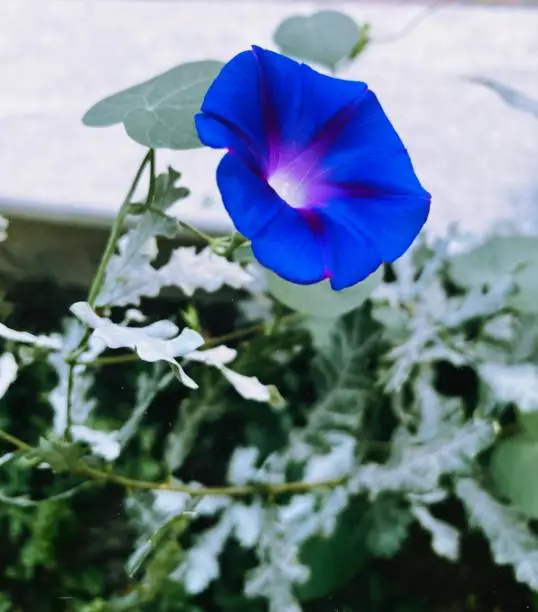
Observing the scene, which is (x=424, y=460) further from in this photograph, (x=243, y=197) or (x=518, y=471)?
(x=243, y=197)

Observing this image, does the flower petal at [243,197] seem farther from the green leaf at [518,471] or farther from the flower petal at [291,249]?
the green leaf at [518,471]

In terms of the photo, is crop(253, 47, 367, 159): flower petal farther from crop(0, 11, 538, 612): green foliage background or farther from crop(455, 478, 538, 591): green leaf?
crop(455, 478, 538, 591): green leaf

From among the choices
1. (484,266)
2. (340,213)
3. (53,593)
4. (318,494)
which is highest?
(340,213)

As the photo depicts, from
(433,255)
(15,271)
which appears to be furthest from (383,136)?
(15,271)

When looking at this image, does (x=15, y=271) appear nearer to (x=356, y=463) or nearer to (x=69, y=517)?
(x=69, y=517)

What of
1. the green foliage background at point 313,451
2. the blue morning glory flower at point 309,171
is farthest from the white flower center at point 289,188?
the green foliage background at point 313,451

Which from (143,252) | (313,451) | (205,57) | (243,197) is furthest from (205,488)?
(205,57)

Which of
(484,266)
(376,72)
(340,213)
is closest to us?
(340,213)
